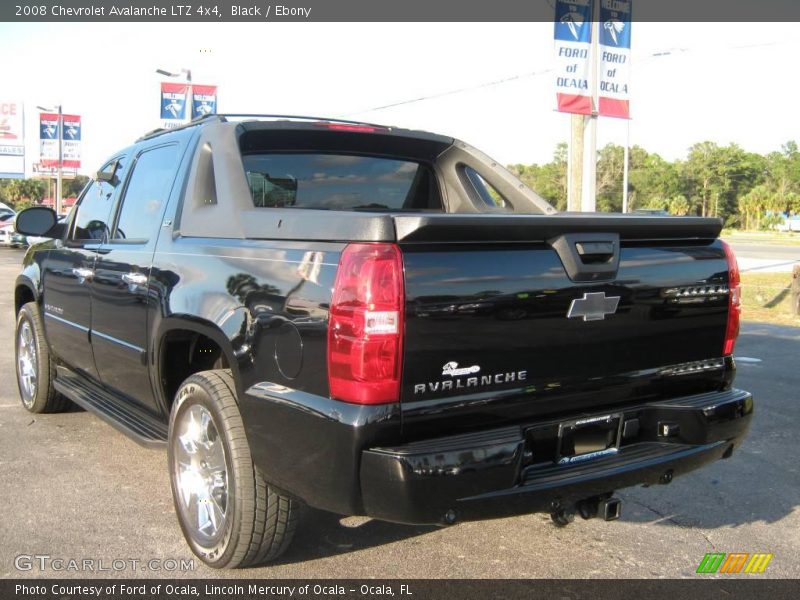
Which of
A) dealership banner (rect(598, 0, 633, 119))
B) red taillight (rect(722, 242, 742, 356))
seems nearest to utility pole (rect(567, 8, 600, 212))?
dealership banner (rect(598, 0, 633, 119))

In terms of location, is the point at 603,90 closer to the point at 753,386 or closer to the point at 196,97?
the point at 753,386

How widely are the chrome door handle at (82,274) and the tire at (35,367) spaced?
3.12ft

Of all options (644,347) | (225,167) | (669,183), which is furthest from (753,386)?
(669,183)

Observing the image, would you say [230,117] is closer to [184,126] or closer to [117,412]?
[184,126]

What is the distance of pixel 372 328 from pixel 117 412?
93.3 inches

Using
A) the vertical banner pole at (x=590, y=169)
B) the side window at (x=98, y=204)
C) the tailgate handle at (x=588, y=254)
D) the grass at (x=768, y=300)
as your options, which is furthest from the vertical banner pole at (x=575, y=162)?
the tailgate handle at (x=588, y=254)

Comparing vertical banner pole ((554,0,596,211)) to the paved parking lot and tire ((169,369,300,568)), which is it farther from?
tire ((169,369,300,568))

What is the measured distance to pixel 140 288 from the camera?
3895 millimetres

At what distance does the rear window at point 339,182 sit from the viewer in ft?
13.1

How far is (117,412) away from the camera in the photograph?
4.29 meters

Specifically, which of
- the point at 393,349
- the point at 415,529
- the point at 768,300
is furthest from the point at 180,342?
the point at 768,300

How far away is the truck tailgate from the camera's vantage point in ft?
8.61

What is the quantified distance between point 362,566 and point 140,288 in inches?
70.6

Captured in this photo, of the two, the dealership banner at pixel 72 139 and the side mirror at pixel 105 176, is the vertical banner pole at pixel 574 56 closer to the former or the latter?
the side mirror at pixel 105 176
